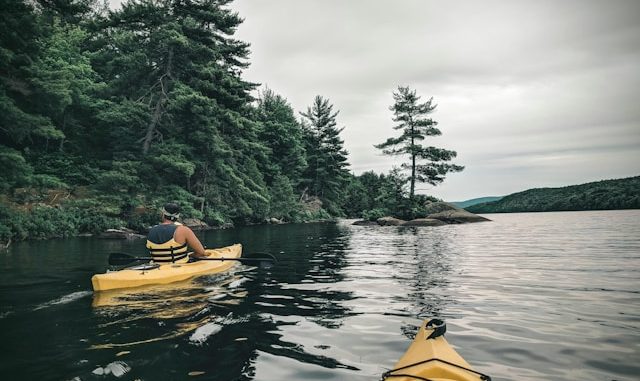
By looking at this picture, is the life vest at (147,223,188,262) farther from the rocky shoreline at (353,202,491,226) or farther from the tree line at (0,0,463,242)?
the rocky shoreline at (353,202,491,226)

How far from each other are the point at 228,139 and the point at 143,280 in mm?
26019

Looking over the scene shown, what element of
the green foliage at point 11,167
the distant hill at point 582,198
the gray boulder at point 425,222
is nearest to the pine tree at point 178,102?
the green foliage at point 11,167

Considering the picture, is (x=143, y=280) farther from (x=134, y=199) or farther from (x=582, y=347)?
(x=134, y=199)

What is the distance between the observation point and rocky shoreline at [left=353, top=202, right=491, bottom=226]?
3128 centimetres

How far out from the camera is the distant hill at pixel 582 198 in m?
50.3

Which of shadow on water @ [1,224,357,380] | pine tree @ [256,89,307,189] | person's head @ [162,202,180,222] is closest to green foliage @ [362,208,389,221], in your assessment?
pine tree @ [256,89,307,189]

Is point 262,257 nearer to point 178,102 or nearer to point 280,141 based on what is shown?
point 178,102

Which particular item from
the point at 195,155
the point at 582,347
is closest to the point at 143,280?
the point at 582,347

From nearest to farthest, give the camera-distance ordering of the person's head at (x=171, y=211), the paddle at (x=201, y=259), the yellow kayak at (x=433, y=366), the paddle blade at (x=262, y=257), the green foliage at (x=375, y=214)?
the yellow kayak at (x=433, y=366) < the person's head at (x=171, y=211) < the paddle at (x=201, y=259) < the paddle blade at (x=262, y=257) < the green foliage at (x=375, y=214)

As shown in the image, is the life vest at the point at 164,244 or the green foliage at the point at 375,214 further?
the green foliage at the point at 375,214

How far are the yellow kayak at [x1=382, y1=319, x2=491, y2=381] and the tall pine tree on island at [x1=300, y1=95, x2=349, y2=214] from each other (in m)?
55.9

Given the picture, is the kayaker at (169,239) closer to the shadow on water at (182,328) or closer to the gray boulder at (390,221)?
the shadow on water at (182,328)

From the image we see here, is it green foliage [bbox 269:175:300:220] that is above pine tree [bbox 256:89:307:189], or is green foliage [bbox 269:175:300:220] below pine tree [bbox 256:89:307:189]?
below

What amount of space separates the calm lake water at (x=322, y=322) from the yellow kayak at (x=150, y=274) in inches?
11.2
